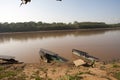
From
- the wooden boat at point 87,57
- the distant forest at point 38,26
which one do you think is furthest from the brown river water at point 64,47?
the distant forest at point 38,26

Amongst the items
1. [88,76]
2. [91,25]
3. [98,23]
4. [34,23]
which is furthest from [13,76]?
[98,23]

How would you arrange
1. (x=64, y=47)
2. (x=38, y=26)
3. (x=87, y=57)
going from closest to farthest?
(x=87, y=57) → (x=64, y=47) → (x=38, y=26)

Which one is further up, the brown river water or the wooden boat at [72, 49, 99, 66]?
the wooden boat at [72, 49, 99, 66]

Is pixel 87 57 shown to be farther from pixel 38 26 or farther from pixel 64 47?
pixel 38 26

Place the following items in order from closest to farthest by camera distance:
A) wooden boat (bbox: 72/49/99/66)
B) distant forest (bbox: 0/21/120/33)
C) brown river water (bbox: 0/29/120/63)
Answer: wooden boat (bbox: 72/49/99/66) → brown river water (bbox: 0/29/120/63) → distant forest (bbox: 0/21/120/33)

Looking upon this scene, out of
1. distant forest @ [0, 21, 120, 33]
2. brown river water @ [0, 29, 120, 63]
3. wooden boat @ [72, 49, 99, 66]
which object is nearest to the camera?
wooden boat @ [72, 49, 99, 66]

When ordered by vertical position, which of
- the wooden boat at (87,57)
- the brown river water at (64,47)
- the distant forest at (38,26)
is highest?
the distant forest at (38,26)

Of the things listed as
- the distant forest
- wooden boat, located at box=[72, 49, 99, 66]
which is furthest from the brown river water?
the distant forest

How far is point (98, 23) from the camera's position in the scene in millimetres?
84000

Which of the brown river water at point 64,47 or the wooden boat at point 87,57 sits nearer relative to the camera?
the wooden boat at point 87,57

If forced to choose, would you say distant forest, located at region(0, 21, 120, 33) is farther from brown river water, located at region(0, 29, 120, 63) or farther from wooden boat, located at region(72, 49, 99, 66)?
wooden boat, located at region(72, 49, 99, 66)

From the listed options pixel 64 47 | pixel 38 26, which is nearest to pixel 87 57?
pixel 64 47

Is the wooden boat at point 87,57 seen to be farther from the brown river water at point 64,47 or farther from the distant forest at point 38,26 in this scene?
the distant forest at point 38,26

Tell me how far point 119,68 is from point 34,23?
6435 centimetres
